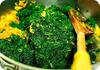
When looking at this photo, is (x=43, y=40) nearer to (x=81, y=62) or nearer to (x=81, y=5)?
(x=81, y=62)

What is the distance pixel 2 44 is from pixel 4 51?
0.03 metres

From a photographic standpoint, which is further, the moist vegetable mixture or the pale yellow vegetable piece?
the moist vegetable mixture

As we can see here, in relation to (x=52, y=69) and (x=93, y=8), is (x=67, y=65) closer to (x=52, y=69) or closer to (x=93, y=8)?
(x=52, y=69)

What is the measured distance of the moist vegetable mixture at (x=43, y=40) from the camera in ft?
4.27

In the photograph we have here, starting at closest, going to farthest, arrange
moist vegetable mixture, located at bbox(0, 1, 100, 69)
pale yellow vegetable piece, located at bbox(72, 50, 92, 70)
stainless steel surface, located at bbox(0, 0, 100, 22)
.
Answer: pale yellow vegetable piece, located at bbox(72, 50, 92, 70), moist vegetable mixture, located at bbox(0, 1, 100, 69), stainless steel surface, located at bbox(0, 0, 100, 22)

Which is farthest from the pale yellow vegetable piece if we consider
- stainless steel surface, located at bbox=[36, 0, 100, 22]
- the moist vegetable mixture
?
stainless steel surface, located at bbox=[36, 0, 100, 22]

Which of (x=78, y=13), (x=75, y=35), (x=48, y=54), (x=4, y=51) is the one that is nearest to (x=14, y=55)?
(x=4, y=51)

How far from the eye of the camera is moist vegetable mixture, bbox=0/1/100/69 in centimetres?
130

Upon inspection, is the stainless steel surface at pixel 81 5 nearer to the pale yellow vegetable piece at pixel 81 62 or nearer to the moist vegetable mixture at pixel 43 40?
the moist vegetable mixture at pixel 43 40

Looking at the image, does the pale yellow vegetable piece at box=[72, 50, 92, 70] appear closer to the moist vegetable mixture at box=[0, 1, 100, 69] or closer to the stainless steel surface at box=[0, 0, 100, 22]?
the moist vegetable mixture at box=[0, 1, 100, 69]

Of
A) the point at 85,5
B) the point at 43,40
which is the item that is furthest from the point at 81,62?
the point at 85,5

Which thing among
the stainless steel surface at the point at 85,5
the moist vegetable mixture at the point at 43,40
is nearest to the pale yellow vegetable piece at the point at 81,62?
the moist vegetable mixture at the point at 43,40

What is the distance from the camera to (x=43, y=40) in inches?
51.9

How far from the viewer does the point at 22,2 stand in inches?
63.4
